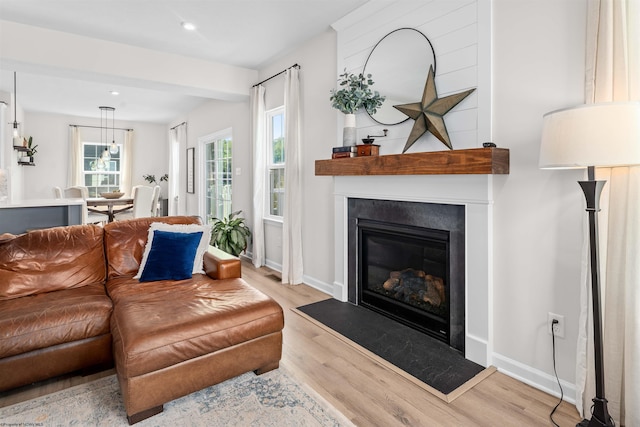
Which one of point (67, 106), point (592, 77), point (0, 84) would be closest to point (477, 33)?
point (592, 77)

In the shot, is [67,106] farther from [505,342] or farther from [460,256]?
[505,342]

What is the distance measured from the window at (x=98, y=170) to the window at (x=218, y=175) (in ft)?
9.65

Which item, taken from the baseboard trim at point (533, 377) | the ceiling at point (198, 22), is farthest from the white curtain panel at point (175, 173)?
the baseboard trim at point (533, 377)

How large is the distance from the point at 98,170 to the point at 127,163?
0.63 metres

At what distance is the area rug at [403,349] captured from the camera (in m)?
2.05

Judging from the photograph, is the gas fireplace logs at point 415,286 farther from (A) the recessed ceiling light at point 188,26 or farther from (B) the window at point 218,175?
(B) the window at point 218,175

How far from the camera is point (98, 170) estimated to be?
817 centimetres

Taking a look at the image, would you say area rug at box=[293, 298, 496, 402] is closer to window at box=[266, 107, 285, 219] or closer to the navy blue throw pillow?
the navy blue throw pillow

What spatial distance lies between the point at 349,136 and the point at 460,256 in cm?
140

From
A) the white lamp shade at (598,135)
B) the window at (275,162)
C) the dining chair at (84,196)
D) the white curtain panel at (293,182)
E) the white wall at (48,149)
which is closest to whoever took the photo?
the white lamp shade at (598,135)

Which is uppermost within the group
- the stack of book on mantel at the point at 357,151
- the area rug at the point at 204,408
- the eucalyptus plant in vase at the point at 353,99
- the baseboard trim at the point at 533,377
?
the eucalyptus plant in vase at the point at 353,99

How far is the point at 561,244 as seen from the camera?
1.92 m

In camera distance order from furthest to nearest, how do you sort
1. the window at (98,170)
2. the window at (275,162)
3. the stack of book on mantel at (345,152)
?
the window at (98,170) → the window at (275,162) → the stack of book on mantel at (345,152)

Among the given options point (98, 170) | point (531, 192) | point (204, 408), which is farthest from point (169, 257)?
point (98, 170)
